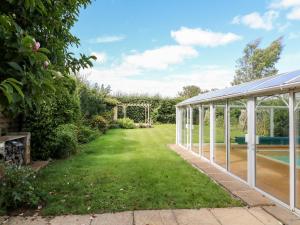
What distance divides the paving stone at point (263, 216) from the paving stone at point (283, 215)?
92mm

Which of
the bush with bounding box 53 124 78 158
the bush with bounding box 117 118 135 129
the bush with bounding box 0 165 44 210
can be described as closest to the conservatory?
the bush with bounding box 0 165 44 210

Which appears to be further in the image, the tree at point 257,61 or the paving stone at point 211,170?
the tree at point 257,61

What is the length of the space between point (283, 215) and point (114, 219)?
113 inches

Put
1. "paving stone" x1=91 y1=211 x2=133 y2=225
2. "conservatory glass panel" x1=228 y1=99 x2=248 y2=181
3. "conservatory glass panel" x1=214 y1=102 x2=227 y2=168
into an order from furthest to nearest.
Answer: "conservatory glass panel" x1=214 y1=102 x2=227 y2=168 → "conservatory glass panel" x1=228 y1=99 x2=248 y2=181 → "paving stone" x1=91 y1=211 x2=133 y2=225

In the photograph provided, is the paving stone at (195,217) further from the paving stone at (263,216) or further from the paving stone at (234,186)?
the paving stone at (234,186)

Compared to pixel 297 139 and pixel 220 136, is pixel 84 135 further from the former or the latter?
pixel 297 139

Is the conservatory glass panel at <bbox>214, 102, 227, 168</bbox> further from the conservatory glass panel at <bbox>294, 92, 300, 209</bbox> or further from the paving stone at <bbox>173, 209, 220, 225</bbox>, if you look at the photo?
the paving stone at <bbox>173, 209, 220, 225</bbox>

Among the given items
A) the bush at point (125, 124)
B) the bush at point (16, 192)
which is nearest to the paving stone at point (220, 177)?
the bush at point (16, 192)

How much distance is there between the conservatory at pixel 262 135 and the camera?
539cm

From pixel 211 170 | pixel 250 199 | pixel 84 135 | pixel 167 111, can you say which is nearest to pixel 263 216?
pixel 250 199

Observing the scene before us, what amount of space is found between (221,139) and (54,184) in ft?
16.3

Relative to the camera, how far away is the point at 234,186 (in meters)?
6.96

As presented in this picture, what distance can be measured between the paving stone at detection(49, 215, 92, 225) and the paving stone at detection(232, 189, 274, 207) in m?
3.03

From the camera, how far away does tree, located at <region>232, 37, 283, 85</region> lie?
26.0 meters
